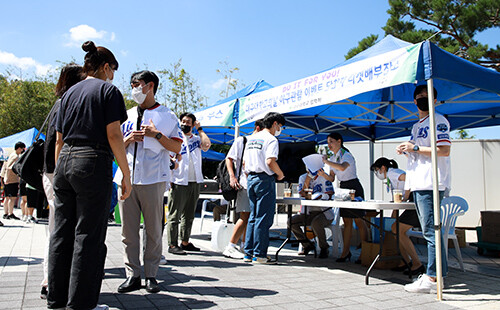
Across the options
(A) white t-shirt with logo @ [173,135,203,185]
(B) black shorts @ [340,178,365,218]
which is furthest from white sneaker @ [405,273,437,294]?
(A) white t-shirt with logo @ [173,135,203,185]

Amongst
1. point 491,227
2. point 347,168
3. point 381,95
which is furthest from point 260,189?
point 491,227

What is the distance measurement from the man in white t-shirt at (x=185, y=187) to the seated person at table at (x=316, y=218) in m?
1.58

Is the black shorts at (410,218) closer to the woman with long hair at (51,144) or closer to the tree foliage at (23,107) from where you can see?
the woman with long hair at (51,144)

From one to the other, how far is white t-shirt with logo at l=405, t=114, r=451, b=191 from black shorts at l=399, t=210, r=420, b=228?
530 millimetres

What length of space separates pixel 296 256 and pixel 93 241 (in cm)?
381

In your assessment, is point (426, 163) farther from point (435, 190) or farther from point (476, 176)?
point (476, 176)

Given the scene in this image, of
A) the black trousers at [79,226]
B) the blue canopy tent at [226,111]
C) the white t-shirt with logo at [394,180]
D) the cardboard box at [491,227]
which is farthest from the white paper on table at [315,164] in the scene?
the black trousers at [79,226]

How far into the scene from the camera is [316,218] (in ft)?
18.5

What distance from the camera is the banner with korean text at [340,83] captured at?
3732 millimetres

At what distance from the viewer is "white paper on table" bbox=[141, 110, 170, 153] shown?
3.25 metres

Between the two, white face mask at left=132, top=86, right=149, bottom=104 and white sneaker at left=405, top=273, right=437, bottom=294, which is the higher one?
white face mask at left=132, top=86, right=149, bottom=104

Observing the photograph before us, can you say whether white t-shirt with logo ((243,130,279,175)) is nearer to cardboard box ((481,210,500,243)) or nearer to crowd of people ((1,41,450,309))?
crowd of people ((1,41,450,309))

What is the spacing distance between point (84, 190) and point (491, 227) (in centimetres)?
633

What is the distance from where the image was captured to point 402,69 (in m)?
Answer: 3.72
